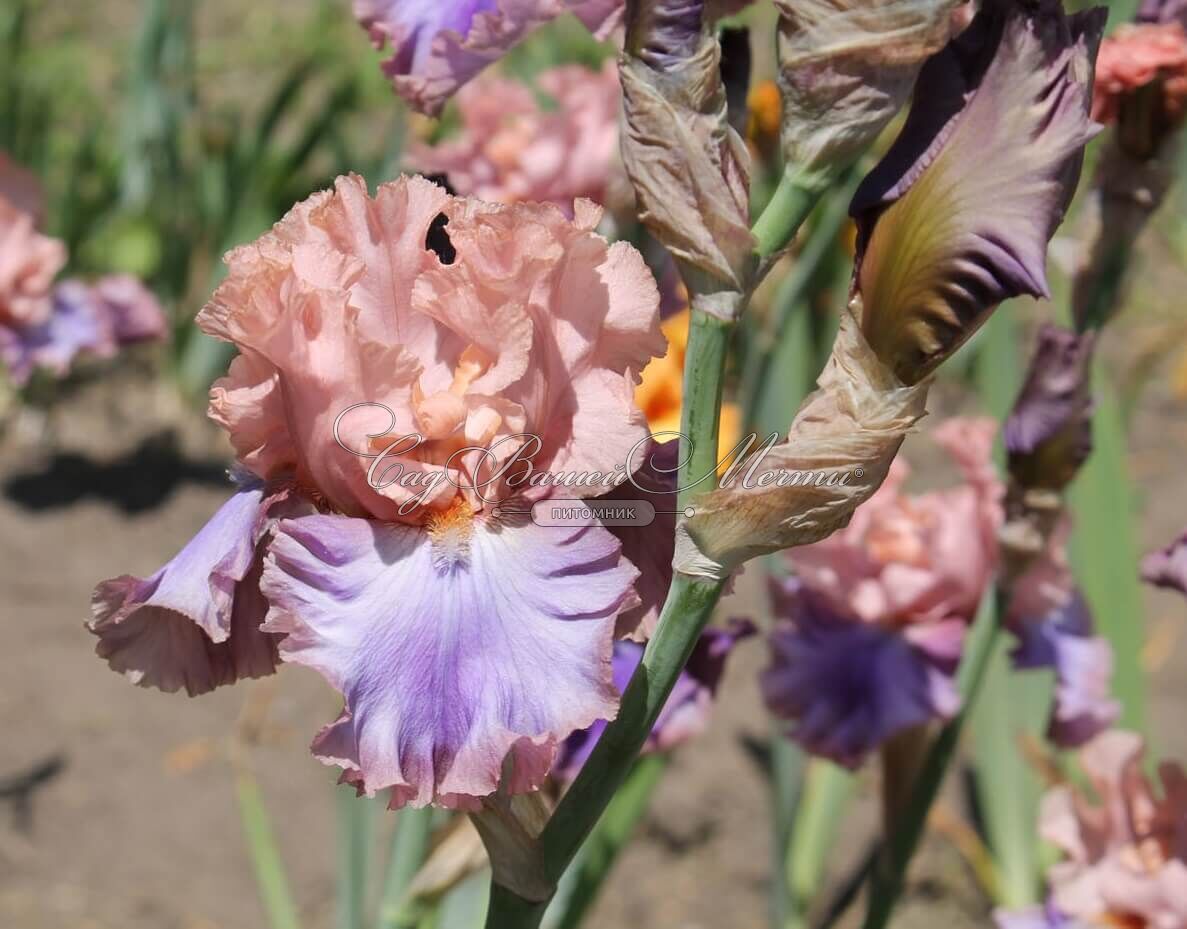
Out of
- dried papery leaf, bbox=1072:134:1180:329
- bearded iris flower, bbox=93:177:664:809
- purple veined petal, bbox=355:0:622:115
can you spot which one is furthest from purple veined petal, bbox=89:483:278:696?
dried papery leaf, bbox=1072:134:1180:329

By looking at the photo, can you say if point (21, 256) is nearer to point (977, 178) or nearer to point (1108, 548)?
point (1108, 548)

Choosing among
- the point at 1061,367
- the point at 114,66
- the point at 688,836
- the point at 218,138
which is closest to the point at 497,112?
the point at 1061,367

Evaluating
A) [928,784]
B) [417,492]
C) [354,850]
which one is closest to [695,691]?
[928,784]

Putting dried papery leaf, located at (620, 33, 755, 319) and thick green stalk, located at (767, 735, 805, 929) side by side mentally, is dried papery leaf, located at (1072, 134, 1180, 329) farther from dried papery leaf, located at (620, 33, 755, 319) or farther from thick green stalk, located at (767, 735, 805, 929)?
thick green stalk, located at (767, 735, 805, 929)

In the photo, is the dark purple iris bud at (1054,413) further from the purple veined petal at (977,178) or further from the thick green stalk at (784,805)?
the thick green stalk at (784,805)

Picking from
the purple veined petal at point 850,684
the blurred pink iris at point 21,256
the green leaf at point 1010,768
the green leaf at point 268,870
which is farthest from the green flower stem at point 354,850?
the blurred pink iris at point 21,256

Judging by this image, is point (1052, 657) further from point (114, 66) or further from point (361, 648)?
point (114, 66)
